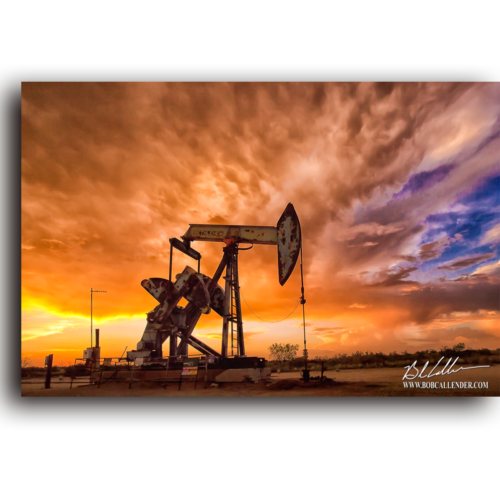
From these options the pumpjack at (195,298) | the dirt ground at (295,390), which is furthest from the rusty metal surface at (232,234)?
the dirt ground at (295,390)

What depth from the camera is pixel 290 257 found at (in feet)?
26.4

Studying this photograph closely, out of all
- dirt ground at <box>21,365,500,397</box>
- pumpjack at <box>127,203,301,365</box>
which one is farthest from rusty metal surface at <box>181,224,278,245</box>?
dirt ground at <box>21,365,500,397</box>

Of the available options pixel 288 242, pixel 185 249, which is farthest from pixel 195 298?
pixel 288 242

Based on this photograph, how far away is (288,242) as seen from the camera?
8.22 m

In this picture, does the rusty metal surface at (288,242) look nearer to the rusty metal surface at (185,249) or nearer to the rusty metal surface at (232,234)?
the rusty metal surface at (232,234)

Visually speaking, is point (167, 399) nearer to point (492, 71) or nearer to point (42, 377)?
point (492, 71)

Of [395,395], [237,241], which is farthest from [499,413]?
[237,241]

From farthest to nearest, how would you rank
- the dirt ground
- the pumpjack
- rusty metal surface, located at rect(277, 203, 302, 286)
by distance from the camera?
1. the pumpjack
2. rusty metal surface, located at rect(277, 203, 302, 286)
3. the dirt ground

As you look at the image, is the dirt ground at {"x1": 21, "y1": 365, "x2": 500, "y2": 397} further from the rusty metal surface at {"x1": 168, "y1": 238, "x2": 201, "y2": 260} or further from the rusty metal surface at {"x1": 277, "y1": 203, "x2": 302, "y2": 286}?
the rusty metal surface at {"x1": 168, "y1": 238, "x2": 201, "y2": 260}

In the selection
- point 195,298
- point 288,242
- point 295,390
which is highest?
point 288,242

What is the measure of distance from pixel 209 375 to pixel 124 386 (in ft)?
6.47

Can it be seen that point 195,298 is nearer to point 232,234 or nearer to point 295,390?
point 232,234

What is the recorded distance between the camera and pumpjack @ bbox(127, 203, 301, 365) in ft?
29.6

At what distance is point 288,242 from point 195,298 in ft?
9.20
